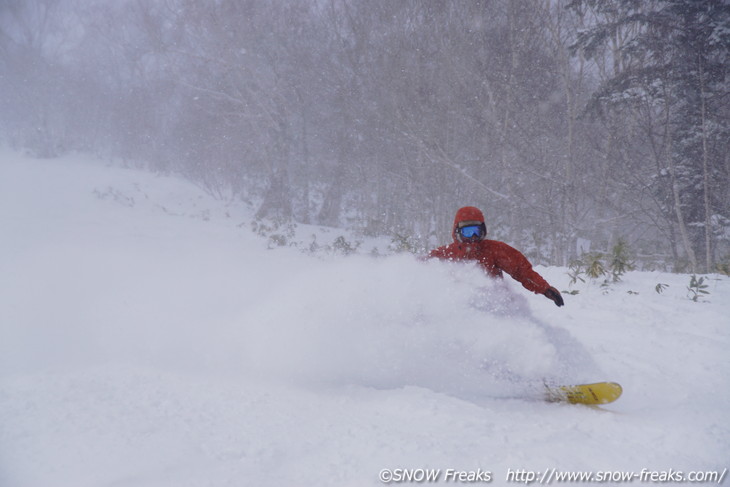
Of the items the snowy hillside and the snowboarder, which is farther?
the snowboarder

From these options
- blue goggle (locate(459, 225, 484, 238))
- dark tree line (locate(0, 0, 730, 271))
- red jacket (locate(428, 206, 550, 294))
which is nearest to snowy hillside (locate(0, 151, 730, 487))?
red jacket (locate(428, 206, 550, 294))

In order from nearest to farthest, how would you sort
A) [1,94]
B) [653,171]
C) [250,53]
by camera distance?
[653,171] → [250,53] → [1,94]

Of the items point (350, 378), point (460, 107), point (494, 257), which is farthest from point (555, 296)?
point (460, 107)

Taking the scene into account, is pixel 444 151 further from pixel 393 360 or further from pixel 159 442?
pixel 159 442

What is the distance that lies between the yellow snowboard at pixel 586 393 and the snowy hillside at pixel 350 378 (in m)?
0.10

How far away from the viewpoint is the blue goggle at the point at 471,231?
167 inches

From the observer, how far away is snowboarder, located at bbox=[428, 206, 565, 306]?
4.23 metres

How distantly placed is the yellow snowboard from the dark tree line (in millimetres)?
7359

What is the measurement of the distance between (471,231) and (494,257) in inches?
14.8

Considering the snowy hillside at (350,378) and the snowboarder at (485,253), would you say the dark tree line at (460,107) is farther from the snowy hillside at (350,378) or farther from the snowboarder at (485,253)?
the snowboarder at (485,253)

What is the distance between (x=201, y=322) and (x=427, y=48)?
12.7m

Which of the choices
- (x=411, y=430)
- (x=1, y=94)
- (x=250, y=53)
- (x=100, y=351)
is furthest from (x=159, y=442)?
(x=1, y=94)

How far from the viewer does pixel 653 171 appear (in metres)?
11.8

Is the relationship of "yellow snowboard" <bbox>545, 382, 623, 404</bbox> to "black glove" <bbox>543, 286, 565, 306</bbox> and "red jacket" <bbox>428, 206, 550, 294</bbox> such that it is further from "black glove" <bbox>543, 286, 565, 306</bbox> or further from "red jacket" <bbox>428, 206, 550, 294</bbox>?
"red jacket" <bbox>428, 206, 550, 294</bbox>
